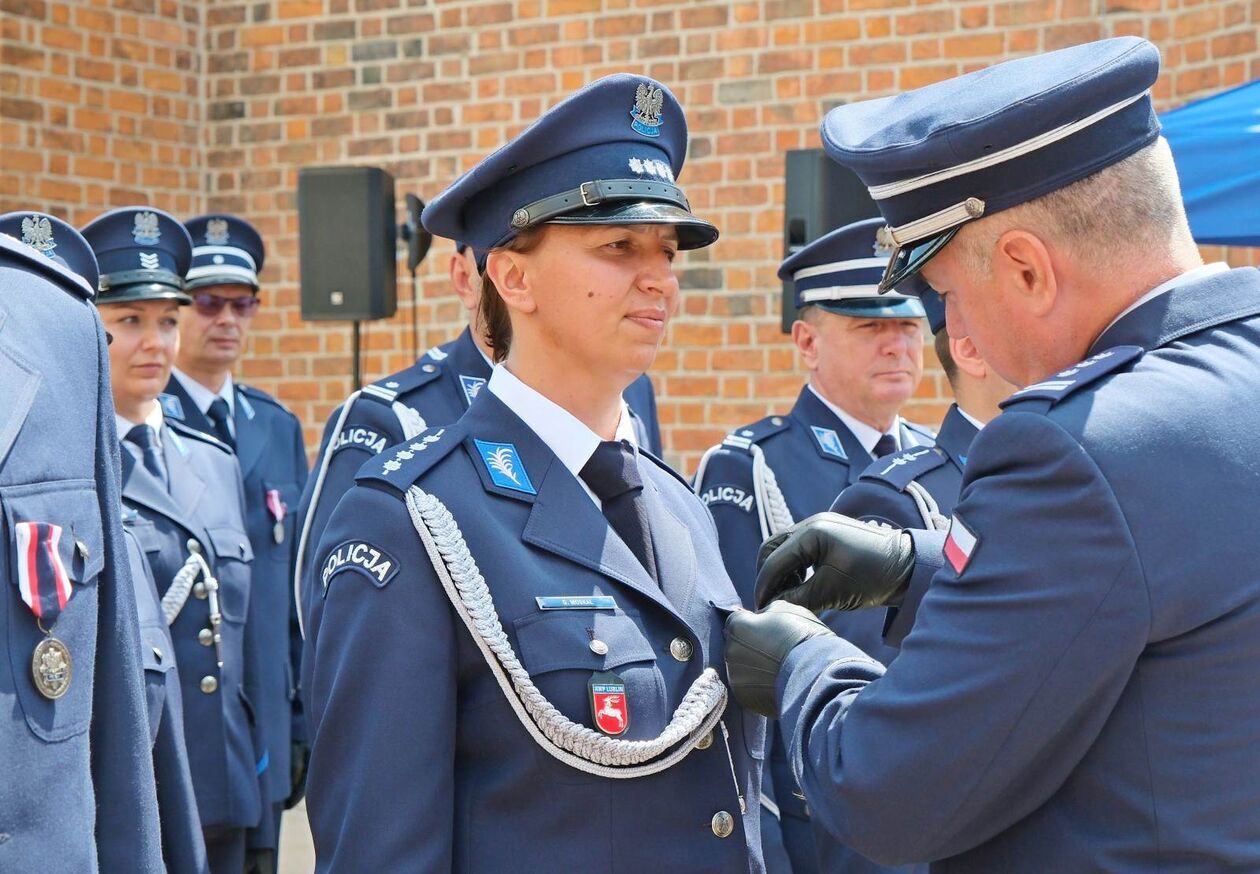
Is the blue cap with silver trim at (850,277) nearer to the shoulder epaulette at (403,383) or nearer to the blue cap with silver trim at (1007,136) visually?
the shoulder epaulette at (403,383)

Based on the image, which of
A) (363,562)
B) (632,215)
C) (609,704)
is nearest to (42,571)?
(363,562)

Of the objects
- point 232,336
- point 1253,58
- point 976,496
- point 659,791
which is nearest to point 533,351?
point 659,791

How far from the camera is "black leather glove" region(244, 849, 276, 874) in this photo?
432cm

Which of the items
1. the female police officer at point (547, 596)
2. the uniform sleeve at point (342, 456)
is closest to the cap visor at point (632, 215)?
the female police officer at point (547, 596)

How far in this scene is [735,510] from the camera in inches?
155

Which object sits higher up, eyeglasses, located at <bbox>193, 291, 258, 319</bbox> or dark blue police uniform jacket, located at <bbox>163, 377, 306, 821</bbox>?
eyeglasses, located at <bbox>193, 291, 258, 319</bbox>

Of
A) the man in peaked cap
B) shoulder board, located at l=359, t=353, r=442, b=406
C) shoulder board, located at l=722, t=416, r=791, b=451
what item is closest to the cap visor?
the man in peaked cap

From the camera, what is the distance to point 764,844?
128 inches

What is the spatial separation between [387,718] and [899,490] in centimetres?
153

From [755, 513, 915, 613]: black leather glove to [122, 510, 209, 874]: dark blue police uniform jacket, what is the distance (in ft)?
2.85

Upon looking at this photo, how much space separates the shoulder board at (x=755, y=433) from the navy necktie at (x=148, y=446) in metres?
1.53

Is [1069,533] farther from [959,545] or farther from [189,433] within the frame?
[189,433]

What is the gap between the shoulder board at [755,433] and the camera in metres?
4.06

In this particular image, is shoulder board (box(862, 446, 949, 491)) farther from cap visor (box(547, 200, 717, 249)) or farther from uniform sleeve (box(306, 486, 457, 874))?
uniform sleeve (box(306, 486, 457, 874))
